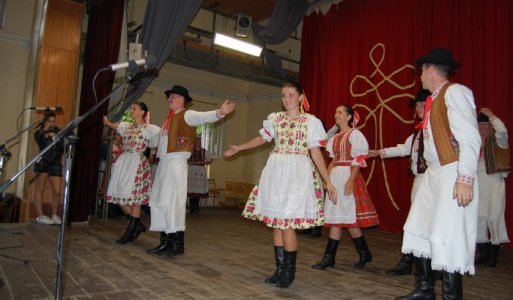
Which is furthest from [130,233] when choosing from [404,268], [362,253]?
[404,268]

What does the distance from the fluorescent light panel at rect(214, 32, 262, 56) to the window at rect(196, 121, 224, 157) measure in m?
3.79

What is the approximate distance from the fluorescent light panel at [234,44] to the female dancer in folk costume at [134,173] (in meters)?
3.69

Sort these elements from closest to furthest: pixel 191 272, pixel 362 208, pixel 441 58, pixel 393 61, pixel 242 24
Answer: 1. pixel 441 58
2. pixel 191 272
3. pixel 362 208
4. pixel 393 61
5. pixel 242 24

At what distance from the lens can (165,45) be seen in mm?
4668

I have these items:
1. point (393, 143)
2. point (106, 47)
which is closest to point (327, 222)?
point (393, 143)

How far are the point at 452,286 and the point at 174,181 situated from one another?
2.36m

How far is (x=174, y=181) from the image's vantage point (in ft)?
11.7

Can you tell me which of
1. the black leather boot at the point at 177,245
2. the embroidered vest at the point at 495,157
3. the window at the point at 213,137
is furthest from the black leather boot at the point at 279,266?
the window at the point at 213,137

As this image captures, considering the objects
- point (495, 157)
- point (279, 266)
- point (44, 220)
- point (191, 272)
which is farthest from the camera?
point (44, 220)

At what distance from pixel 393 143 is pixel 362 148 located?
3.14 metres

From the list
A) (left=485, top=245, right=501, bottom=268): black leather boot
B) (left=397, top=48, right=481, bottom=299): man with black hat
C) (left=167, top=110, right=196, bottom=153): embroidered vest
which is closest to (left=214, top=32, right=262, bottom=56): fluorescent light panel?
(left=167, top=110, right=196, bottom=153): embroidered vest

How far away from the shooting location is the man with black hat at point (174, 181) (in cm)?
353

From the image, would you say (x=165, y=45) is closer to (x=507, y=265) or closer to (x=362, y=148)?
(x=362, y=148)

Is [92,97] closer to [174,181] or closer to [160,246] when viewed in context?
[174,181]
